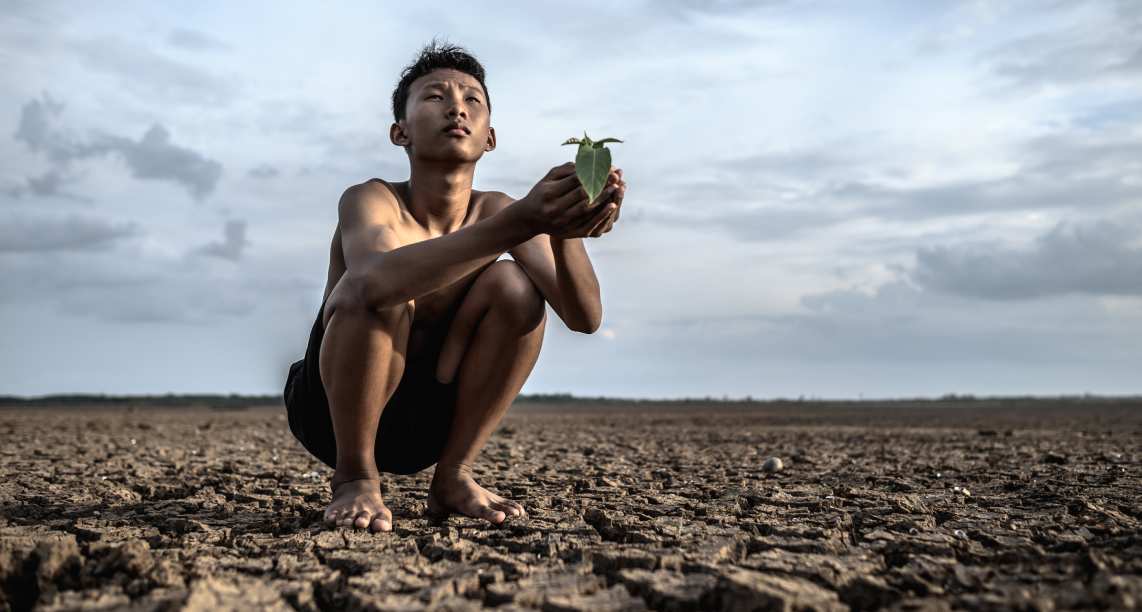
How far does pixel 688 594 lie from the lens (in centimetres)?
179

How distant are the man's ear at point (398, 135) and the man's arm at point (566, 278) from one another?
17.0 inches

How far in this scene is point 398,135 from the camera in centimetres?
283

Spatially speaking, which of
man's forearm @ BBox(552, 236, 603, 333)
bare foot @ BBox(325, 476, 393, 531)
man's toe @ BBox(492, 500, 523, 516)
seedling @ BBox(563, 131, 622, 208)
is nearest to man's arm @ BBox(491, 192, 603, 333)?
man's forearm @ BBox(552, 236, 603, 333)

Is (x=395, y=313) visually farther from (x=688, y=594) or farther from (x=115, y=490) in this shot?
(x=115, y=490)

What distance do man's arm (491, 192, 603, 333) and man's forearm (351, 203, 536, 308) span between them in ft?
0.66

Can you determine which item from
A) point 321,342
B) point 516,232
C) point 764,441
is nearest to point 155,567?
point 321,342

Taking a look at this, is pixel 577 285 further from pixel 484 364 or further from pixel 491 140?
pixel 491 140

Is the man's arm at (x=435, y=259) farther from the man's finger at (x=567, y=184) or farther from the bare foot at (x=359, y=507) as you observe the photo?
the bare foot at (x=359, y=507)

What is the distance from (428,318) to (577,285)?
0.47 metres

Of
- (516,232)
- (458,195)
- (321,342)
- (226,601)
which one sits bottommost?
(226,601)

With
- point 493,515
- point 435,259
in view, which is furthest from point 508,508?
point 435,259

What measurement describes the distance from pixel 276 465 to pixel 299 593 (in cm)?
313

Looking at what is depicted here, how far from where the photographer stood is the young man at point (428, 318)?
7.89ft

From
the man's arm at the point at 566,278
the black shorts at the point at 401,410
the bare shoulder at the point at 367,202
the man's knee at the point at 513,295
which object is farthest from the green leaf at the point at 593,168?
the black shorts at the point at 401,410
